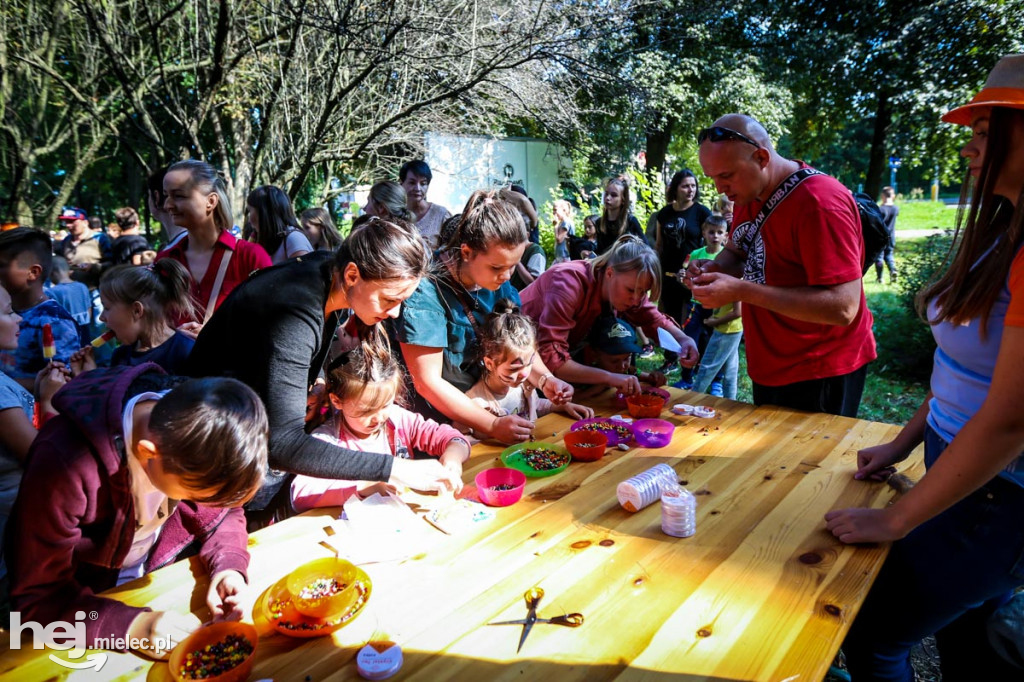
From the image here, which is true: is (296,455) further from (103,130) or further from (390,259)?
(103,130)

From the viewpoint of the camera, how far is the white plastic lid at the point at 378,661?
1.17 m

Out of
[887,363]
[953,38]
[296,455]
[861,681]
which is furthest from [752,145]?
[953,38]

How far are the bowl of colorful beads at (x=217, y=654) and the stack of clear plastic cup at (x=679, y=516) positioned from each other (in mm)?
1068

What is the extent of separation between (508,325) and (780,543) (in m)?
1.27

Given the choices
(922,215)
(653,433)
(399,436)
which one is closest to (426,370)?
(399,436)

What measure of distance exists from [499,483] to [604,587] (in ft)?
1.88

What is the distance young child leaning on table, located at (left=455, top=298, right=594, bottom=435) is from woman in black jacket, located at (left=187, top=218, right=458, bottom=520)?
0.58 meters

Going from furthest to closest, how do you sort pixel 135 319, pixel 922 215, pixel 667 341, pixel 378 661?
pixel 922 215 → pixel 667 341 → pixel 135 319 → pixel 378 661

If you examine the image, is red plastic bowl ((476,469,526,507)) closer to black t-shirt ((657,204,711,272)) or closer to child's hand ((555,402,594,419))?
child's hand ((555,402,594,419))

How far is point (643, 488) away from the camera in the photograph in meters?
1.80

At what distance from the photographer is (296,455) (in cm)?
168

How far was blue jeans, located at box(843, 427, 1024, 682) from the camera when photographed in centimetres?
142

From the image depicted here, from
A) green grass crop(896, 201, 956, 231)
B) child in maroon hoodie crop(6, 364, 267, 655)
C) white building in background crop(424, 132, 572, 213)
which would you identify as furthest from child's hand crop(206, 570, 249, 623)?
green grass crop(896, 201, 956, 231)

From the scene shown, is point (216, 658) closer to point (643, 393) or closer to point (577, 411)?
point (577, 411)
